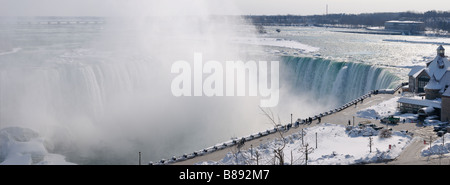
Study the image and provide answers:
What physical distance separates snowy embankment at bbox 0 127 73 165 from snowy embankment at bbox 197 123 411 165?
25.1 feet

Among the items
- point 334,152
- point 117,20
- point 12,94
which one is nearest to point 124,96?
point 12,94

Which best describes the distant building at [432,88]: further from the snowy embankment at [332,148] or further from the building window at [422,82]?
the snowy embankment at [332,148]

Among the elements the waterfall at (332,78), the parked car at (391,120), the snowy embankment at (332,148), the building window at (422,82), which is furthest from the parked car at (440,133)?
the waterfall at (332,78)

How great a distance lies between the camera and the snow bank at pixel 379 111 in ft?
65.7

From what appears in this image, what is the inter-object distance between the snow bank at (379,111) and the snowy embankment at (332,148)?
2.31 m

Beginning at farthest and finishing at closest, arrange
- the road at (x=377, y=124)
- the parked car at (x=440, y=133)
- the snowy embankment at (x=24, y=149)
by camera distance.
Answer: the snowy embankment at (x=24, y=149) < the parked car at (x=440, y=133) < the road at (x=377, y=124)

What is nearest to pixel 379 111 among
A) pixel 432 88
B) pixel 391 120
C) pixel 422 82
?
pixel 391 120

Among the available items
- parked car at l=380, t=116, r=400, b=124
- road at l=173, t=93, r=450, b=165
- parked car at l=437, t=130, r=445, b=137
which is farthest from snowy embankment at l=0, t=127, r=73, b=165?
parked car at l=437, t=130, r=445, b=137

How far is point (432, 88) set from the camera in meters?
20.9

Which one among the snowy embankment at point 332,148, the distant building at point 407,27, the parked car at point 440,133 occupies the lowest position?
the snowy embankment at point 332,148

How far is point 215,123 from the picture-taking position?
2502cm

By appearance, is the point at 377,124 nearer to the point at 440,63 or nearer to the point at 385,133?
the point at 385,133
